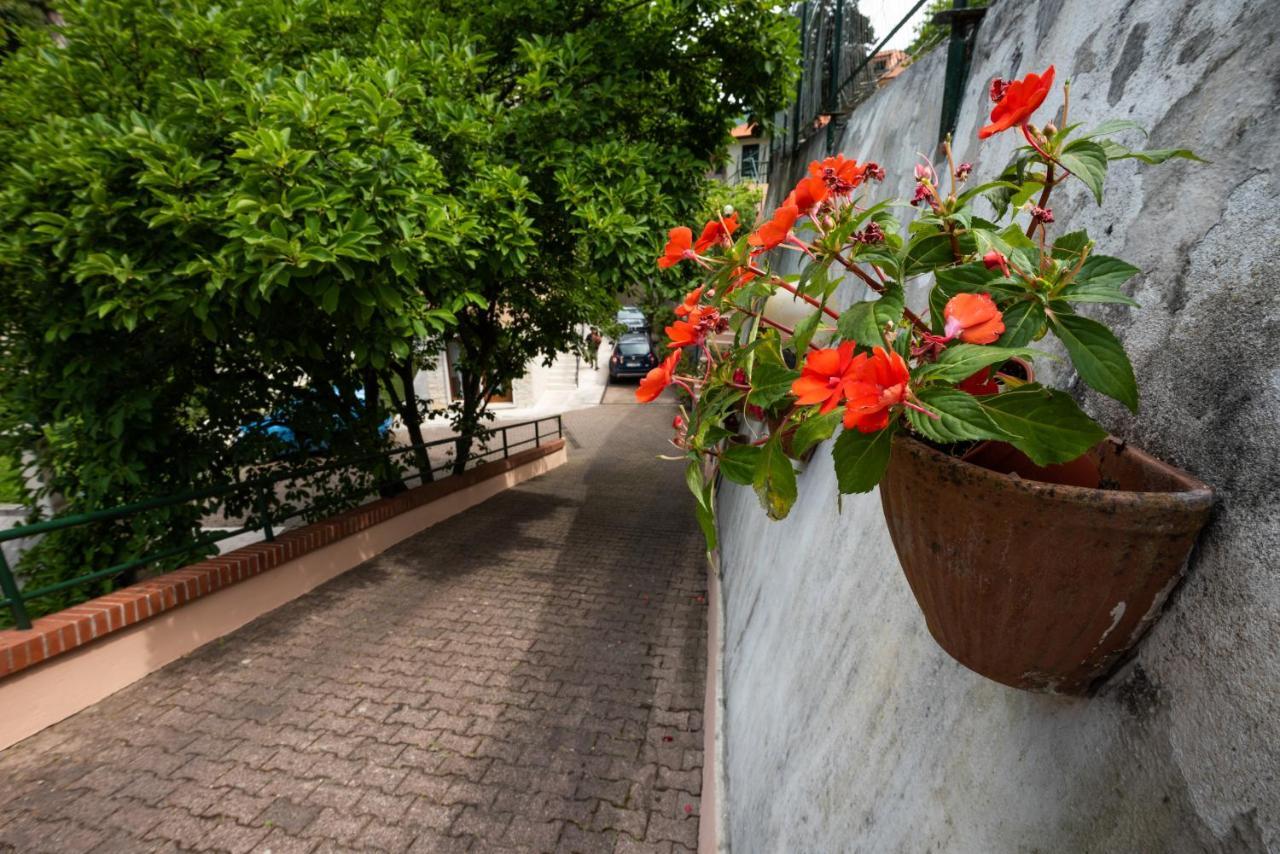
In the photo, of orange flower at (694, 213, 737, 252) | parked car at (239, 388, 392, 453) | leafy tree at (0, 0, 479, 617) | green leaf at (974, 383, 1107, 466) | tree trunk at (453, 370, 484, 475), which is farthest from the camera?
tree trunk at (453, 370, 484, 475)

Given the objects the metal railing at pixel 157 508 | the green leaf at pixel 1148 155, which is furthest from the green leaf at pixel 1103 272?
the metal railing at pixel 157 508

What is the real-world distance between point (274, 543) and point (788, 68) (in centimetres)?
659

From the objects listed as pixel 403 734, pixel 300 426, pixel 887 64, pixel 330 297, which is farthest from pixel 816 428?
pixel 300 426

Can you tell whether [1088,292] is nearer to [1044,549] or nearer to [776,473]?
[1044,549]

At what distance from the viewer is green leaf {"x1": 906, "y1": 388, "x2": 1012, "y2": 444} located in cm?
59

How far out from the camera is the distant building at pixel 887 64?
322cm

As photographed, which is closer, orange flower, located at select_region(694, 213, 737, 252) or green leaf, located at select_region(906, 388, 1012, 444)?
green leaf, located at select_region(906, 388, 1012, 444)

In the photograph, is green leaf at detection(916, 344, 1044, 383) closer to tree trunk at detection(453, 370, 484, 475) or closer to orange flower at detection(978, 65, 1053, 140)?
orange flower at detection(978, 65, 1053, 140)

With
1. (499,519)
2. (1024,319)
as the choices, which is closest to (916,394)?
(1024,319)

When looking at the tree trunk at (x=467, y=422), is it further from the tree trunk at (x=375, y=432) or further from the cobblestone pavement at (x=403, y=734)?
the cobblestone pavement at (x=403, y=734)

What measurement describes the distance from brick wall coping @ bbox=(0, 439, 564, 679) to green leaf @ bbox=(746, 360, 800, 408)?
467 centimetres

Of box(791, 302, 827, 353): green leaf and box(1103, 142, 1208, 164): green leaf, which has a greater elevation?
box(1103, 142, 1208, 164): green leaf

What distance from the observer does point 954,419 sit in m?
0.60

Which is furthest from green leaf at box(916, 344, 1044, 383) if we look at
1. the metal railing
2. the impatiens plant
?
the metal railing
